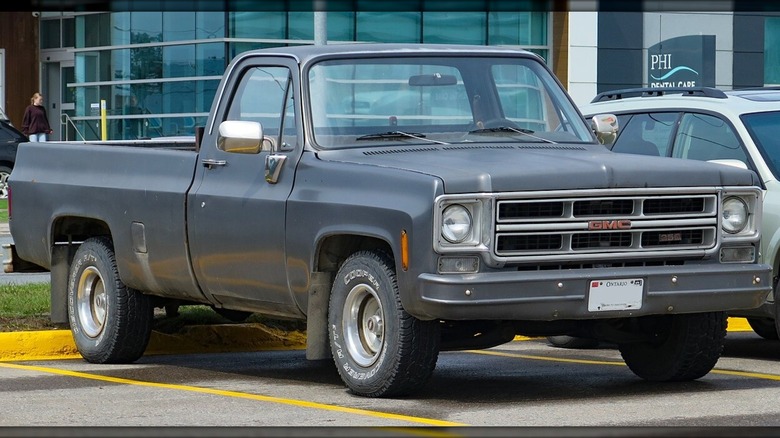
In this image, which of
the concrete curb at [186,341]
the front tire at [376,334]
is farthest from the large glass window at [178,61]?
the front tire at [376,334]

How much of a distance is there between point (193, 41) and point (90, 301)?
83.2 feet

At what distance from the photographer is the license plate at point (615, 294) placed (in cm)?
833

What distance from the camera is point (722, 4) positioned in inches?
1478

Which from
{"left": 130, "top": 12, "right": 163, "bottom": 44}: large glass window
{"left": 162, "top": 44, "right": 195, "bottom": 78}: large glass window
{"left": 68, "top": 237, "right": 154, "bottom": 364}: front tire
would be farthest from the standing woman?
{"left": 68, "top": 237, "right": 154, "bottom": 364}: front tire

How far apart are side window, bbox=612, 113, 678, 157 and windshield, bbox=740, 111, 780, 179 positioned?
63 centimetres

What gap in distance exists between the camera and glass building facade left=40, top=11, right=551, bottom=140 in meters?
35.4

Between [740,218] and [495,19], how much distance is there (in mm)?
28749

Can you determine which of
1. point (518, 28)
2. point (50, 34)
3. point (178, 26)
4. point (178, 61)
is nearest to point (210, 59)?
point (178, 61)

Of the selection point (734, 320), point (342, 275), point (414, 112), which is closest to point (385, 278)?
point (342, 275)

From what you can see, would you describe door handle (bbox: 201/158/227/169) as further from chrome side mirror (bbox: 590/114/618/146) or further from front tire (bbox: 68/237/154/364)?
chrome side mirror (bbox: 590/114/618/146)

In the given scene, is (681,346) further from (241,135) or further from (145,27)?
(145,27)

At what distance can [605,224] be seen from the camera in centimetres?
847

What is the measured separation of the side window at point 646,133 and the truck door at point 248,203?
3.12m

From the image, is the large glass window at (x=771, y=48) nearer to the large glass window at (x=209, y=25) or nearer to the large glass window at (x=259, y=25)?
the large glass window at (x=259, y=25)
